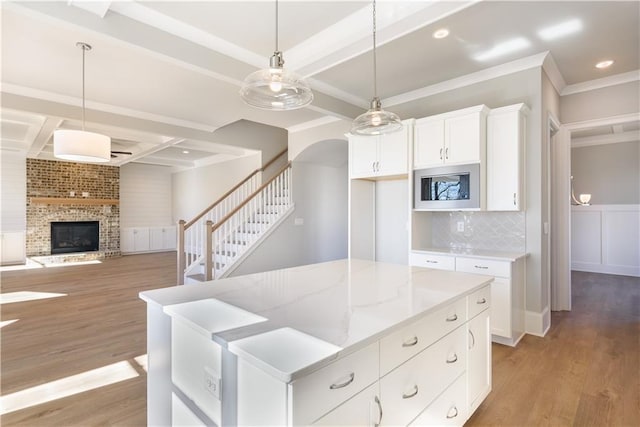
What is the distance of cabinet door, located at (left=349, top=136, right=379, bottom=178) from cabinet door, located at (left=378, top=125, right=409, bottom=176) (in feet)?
0.25

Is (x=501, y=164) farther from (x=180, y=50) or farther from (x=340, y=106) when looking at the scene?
(x=180, y=50)

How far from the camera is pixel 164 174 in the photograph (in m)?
10.7

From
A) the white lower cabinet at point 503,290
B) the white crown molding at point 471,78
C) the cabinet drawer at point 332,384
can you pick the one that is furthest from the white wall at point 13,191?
the cabinet drawer at point 332,384

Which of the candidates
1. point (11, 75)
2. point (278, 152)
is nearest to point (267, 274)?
point (11, 75)

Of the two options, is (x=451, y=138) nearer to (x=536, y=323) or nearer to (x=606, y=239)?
(x=536, y=323)

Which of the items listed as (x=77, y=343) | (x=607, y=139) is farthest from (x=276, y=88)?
(x=607, y=139)

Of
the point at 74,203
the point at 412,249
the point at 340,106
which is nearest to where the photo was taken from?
the point at 412,249

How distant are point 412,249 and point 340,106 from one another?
6.78 ft

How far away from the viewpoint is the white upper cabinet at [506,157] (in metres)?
3.11

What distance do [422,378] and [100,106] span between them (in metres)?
5.39

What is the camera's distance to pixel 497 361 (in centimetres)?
274

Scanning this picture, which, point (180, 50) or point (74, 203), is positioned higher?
point (180, 50)

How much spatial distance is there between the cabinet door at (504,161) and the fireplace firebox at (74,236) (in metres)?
10.3

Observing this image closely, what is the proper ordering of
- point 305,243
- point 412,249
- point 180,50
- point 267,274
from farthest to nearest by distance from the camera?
point 305,243 < point 412,249 < point 180,50 < point 267,274
